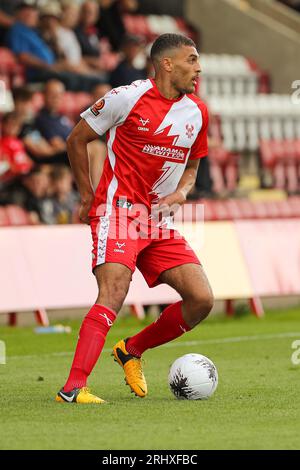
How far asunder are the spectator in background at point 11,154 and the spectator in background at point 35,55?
2.91m

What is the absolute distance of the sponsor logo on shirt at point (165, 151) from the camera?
881 centimetres

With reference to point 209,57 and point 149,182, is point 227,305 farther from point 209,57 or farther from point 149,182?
point 209,57

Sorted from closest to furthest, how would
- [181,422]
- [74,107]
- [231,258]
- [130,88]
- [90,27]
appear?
1. [181,422]
2. [130,88]
3. [231,258]
4. [74,107]
5. [90,27]

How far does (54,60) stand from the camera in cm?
2142

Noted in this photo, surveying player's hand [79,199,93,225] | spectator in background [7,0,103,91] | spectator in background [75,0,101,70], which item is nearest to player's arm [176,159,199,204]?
player's hand [79,199,93,225]

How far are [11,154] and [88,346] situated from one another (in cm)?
927

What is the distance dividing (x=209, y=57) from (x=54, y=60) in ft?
17.7

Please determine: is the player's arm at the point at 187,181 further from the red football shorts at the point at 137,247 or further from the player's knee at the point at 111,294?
the player's knee at the point at 111,294

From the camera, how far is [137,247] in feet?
28.7

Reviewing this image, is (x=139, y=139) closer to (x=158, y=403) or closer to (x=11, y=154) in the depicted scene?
(x=158, y=403)

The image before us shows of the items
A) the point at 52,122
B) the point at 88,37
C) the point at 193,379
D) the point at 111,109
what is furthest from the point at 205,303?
the point at 88,37

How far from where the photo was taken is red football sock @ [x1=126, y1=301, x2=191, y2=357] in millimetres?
9102

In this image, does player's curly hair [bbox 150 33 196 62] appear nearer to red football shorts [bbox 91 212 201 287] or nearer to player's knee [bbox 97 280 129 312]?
red football shorts [bbox 91 212 201 287]
